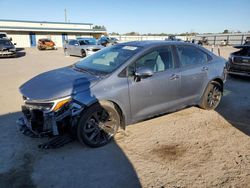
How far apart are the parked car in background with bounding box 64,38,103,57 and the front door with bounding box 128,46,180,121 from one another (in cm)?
1566

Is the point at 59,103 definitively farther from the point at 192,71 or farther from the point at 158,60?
the point at 192,71

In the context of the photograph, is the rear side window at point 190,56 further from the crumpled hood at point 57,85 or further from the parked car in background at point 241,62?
the parked car in background at point 241,62

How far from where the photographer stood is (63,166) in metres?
3.55

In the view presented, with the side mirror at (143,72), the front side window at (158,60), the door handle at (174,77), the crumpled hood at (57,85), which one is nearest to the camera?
the crumpled hood at (57,85)

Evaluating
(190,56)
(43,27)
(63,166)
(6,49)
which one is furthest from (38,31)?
(63,166)

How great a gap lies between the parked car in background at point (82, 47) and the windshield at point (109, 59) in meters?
15.0

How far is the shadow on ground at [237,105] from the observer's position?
5.28 meters

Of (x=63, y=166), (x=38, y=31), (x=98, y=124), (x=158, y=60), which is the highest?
(x=38, y=31)

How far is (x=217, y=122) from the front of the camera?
17.4 feet

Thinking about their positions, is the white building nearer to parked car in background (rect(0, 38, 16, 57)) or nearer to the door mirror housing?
parked car in background (rect(0, 38, 16, 57))

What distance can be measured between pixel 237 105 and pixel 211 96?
3.62 ft

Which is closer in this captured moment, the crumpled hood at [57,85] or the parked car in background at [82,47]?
the crumpled hood at [57,85]

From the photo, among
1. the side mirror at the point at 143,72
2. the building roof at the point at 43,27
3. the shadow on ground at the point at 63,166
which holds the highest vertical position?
the building roof at the point at 43,27

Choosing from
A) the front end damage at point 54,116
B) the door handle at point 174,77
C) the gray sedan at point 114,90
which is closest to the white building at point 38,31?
the gray sedan at point 114,90
